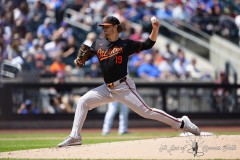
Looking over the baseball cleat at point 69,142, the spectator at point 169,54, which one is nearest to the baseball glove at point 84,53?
the baseball cleat at point 69,142

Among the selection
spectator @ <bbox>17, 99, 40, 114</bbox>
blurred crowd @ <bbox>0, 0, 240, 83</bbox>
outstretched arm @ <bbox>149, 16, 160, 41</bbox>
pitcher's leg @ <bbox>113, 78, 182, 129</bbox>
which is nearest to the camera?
outstretched arm @ <bbox>149, 16, 160, 41</bbox>

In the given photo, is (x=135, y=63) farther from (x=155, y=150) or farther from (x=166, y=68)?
(x=155, y=150)

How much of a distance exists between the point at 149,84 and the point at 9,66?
4275mm

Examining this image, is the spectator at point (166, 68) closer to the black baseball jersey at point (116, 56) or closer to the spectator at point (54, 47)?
the spectator at point (54, 47)

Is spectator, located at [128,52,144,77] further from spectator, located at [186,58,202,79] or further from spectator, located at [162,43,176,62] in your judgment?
spectator, located at [186,58,202,79]

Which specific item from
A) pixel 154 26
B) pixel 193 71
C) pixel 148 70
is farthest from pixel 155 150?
pixel 193 71

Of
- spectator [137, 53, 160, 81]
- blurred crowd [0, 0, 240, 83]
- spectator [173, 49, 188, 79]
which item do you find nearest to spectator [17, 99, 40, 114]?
blurred crowd [0, 0, 240, 83]

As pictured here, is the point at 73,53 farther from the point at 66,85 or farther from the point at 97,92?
the point at 97,92

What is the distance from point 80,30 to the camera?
74.7 feet

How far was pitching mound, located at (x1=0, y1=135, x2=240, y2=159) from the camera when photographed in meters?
9.88

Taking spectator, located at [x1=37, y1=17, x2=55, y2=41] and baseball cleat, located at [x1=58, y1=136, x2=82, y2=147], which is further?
spectator, located at [x1=37, y1=17, x2=55, y2=41]

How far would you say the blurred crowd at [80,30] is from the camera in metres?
21.0

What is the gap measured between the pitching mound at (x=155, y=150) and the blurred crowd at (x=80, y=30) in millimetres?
8959

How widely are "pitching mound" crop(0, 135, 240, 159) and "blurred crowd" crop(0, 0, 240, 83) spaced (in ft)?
29.4
